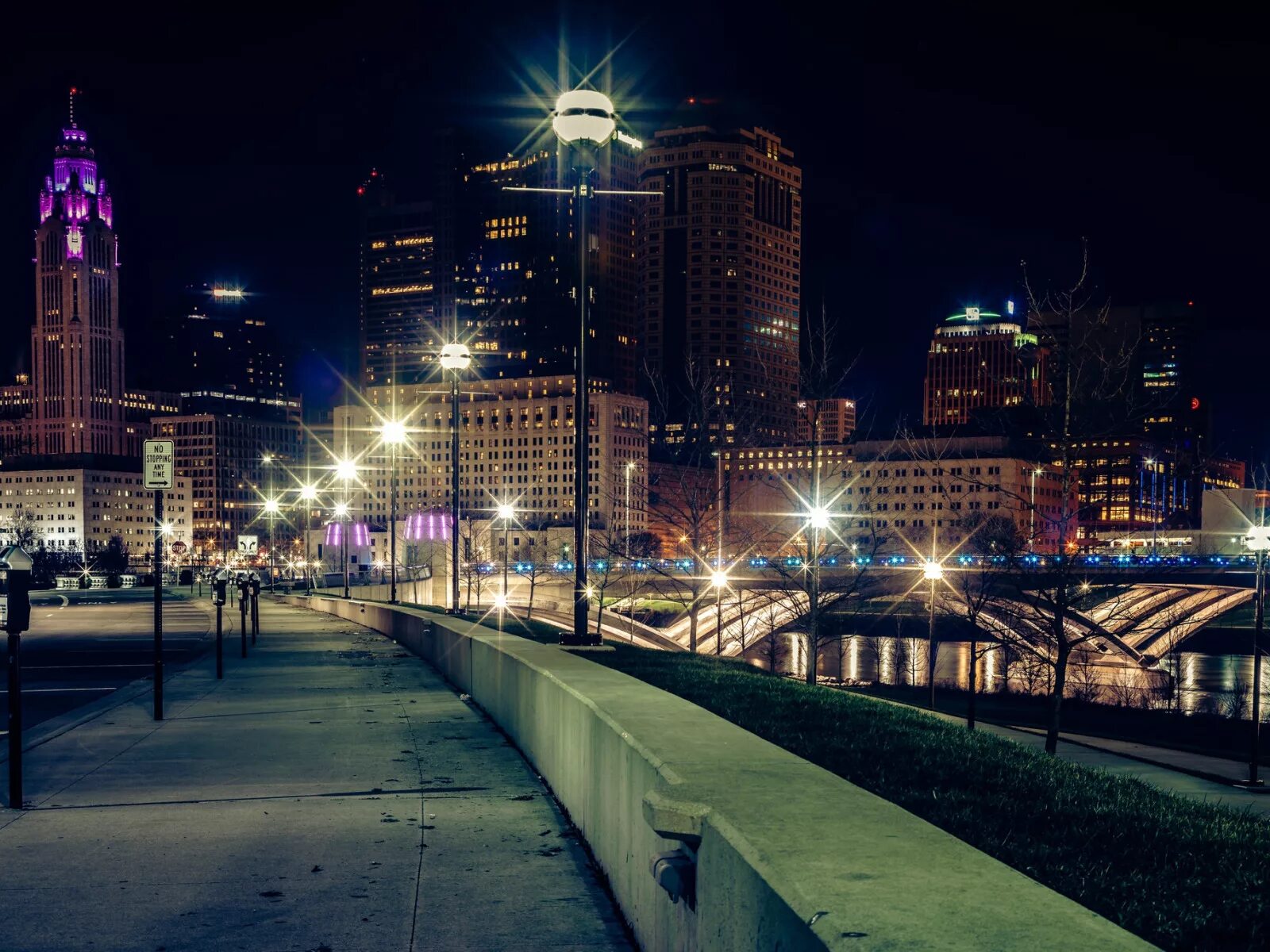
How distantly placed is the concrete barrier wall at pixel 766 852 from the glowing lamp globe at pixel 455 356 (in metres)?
18.2

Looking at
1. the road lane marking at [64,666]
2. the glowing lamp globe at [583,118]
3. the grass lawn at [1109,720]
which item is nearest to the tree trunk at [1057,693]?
the grass lawn at [1109,720]

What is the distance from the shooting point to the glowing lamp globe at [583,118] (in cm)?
1543

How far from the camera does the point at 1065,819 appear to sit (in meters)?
6.06

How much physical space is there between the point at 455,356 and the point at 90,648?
11.0 m

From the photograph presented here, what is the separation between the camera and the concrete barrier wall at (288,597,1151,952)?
342 centimetres

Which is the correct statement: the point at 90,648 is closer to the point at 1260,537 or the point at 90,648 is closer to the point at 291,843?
the point at 291,843

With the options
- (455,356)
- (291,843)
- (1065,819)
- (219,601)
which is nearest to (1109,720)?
(455,356)

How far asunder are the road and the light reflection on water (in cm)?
3514

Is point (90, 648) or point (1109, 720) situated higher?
point (90, 648)

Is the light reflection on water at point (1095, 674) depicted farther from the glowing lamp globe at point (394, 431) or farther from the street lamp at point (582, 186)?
the street lamp at point (582, 186)

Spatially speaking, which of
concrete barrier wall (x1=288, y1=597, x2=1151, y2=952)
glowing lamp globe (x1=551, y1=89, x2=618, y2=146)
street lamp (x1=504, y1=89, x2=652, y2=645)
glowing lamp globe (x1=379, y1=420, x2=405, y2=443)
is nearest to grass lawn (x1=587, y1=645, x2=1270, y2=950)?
concrete barrier wall (x1=288, y1=597, x2=1151, y2=952)

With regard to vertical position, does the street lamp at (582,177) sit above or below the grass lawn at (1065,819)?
above

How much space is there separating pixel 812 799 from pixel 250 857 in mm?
4558

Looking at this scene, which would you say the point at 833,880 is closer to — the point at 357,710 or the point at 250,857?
the point at 250,857
